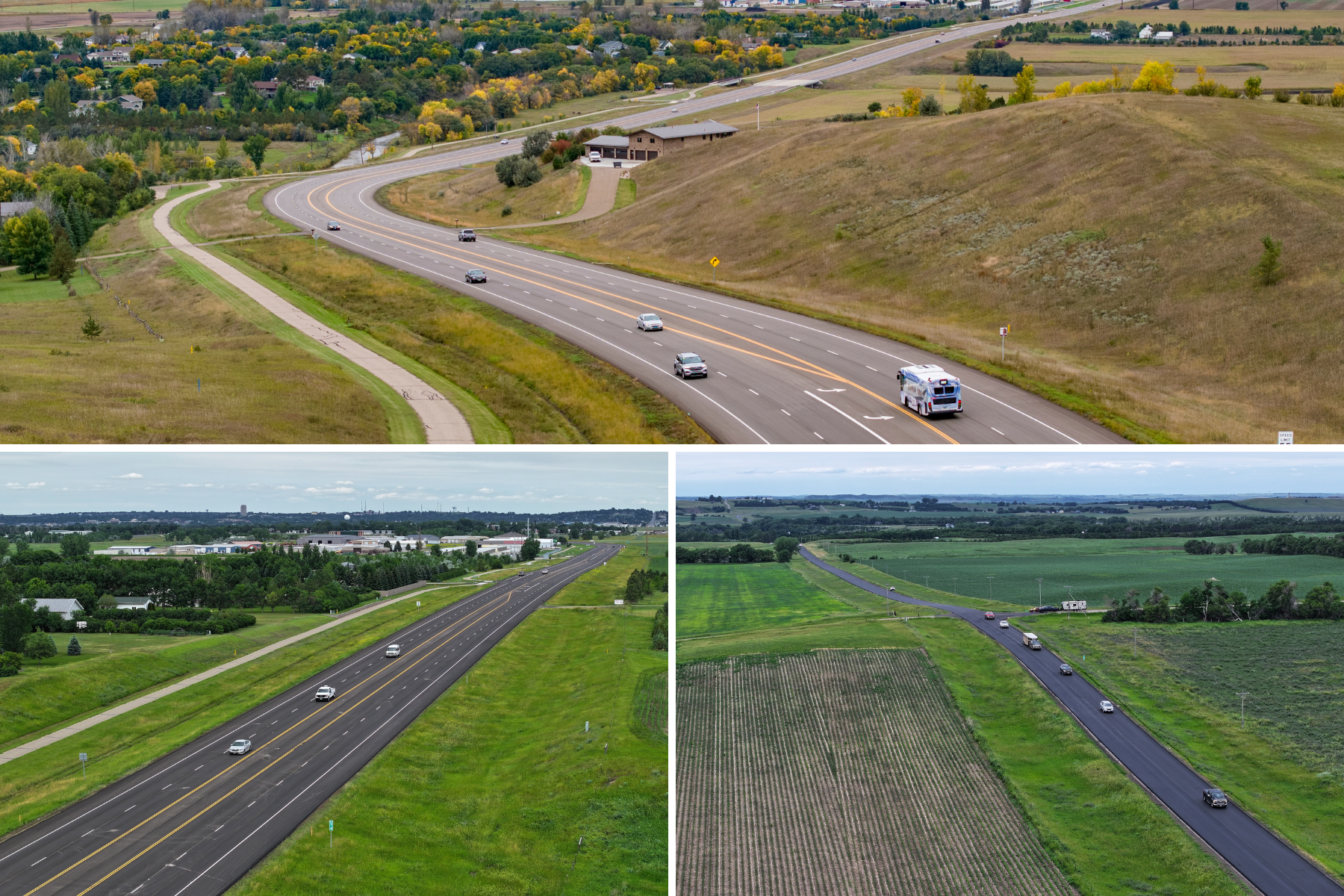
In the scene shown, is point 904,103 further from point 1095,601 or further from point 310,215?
point 1095,601

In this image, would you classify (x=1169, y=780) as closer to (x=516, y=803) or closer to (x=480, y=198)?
(x=516, y=803)

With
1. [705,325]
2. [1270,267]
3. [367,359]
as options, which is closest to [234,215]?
[367,359]

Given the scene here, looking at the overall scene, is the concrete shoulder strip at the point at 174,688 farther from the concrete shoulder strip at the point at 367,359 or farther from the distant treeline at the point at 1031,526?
the concrete shoulder strip at the point at 367,359

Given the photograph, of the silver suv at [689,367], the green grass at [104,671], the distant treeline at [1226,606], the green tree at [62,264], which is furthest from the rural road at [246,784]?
the green tree at [62,264]

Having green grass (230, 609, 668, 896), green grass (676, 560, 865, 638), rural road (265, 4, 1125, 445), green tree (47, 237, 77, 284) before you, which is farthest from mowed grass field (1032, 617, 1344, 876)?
green tree (47, 237, 77, 284)

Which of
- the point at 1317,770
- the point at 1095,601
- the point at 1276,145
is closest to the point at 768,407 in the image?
the point at 1095,601

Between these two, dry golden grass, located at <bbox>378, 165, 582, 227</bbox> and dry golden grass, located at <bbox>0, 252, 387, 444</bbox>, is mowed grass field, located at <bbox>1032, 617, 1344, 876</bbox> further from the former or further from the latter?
dry golden grass, located at <bbox>378, 165, 582, 227</bbox>
